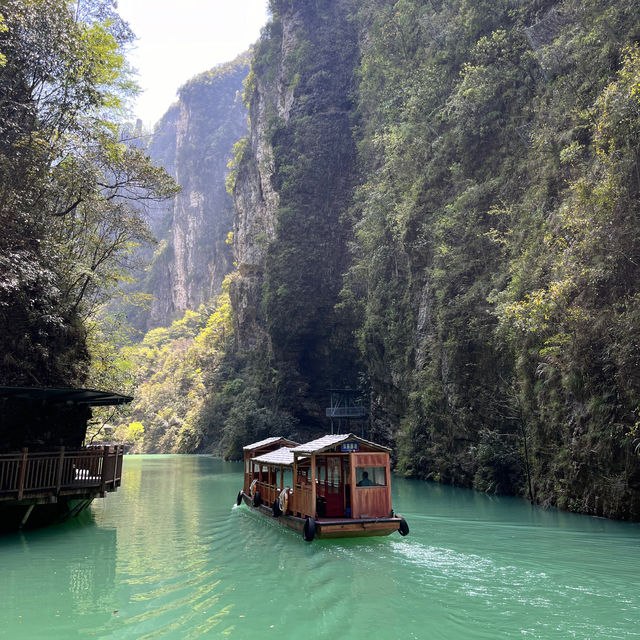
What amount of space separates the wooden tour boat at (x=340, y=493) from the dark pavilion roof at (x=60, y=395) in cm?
538

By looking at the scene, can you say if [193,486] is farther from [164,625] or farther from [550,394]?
[164,625]

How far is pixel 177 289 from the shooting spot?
100m

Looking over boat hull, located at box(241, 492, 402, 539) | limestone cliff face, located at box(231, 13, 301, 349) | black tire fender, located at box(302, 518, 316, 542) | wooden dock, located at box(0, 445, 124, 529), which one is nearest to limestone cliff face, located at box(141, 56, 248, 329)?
limestone cliff face, located at box(231, 13, 301, 349)

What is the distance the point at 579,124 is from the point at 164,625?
63.3ft

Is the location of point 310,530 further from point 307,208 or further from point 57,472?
point 307,208

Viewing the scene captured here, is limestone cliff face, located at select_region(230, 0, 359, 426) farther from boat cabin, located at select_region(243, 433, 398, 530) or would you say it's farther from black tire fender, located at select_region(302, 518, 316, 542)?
black tire fender, located at select_region(302, 518, 316, 542)

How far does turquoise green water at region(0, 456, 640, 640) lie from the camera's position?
280 inches

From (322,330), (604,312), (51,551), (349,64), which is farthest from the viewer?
(349,64)

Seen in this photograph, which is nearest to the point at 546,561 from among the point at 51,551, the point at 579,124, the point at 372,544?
the point at 372,544

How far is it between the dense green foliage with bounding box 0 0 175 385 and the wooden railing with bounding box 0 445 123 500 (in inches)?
99.6

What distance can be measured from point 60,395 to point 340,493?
306 inches

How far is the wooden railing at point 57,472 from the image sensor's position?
39.6ft

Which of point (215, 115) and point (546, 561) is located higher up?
point (215, 115)

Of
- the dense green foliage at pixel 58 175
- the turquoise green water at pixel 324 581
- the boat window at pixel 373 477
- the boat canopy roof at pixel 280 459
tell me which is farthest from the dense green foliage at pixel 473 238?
the dense green foliage at pixel 58 175
